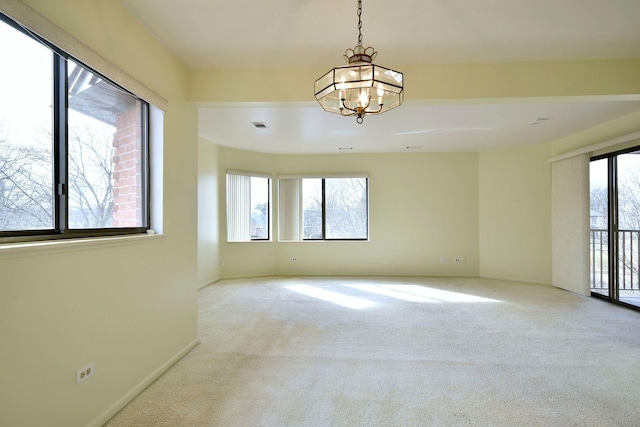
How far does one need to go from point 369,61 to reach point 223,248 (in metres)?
5.38

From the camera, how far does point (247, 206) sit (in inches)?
263

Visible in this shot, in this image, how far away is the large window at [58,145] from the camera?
151 centimetres

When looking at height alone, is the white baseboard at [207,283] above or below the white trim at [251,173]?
below

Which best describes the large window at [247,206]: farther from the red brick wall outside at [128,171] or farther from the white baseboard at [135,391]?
the red brick wall outside at [128,171]

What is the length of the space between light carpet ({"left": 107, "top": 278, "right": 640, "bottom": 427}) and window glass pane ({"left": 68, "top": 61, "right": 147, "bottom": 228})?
4.27ft

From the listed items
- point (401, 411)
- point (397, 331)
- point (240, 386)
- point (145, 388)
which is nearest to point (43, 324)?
point (145, 388)

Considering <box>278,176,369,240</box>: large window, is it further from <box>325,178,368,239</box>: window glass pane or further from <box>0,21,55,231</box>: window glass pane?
<box>0,21,55,231</box>: window glass pane

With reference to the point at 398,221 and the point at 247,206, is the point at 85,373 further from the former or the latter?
the point at 398,221

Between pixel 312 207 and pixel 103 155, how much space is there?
17.1 ft

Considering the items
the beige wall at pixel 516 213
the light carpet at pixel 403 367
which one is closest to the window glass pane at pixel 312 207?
the light carpet at pixel 403 367

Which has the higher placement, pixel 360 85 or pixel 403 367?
pixel 360 85

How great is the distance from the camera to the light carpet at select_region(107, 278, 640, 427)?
2062mm

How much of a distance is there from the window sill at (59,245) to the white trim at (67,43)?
3.26 feet

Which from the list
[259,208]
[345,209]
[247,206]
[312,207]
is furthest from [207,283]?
[345,209]
